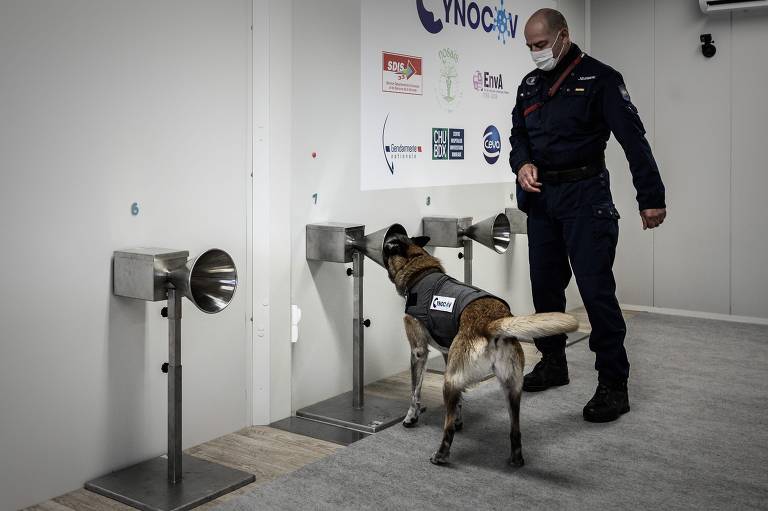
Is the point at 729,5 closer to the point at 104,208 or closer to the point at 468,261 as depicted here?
the point at 468,261

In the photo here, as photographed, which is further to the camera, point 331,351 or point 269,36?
point 331,351

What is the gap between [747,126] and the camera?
5375 mm

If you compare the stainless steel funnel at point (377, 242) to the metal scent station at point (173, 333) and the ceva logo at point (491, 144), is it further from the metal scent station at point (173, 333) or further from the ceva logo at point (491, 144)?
A: the ceva logo at point (491, 144)

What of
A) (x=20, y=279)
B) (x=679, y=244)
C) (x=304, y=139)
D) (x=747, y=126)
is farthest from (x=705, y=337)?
(x=20, y=279)

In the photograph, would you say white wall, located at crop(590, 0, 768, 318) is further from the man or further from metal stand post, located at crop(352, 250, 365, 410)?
metal stand post, located at crop(352, 250, 365, 410)

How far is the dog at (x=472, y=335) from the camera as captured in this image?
2498mm

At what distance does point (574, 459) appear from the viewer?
2818 mm

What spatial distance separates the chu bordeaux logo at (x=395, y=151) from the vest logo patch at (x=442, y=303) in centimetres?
126

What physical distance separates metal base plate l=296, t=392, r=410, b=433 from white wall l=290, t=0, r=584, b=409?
0.08 metres

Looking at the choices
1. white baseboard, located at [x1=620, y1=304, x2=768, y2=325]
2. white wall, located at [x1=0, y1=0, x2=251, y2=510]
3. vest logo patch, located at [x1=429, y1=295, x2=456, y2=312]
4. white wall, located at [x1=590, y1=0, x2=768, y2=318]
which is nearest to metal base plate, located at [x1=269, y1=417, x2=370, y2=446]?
white wall, located at [x1=0, y1=0, x2=251, y2=510]

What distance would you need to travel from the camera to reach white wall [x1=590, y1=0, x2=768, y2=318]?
5.38m

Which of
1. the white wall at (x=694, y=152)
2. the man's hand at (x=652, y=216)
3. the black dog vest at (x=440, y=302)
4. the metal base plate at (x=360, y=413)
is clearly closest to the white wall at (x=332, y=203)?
the metal base plate at (x=360, y=413)

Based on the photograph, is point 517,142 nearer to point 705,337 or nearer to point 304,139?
point 304,139

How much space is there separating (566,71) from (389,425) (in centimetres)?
A: 165
